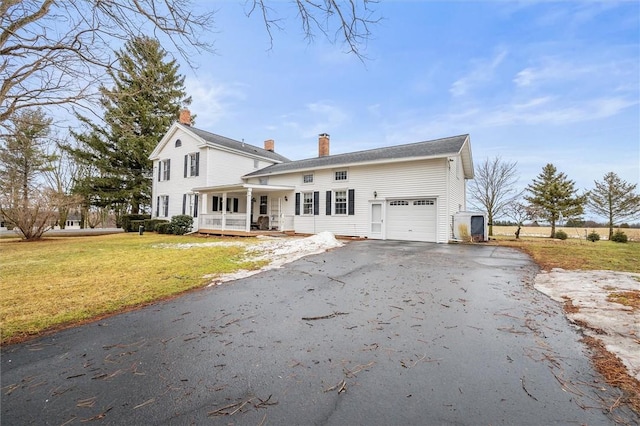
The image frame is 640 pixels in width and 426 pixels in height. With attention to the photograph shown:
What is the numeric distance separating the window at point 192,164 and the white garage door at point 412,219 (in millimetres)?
14140

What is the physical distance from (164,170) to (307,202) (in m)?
13.5

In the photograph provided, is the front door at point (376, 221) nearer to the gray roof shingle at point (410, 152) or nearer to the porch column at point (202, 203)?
the gray roof shingle at point (410, 152)

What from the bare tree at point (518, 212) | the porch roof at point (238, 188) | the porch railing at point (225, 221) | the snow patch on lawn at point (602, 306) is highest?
the porch roof at point (238, 188)

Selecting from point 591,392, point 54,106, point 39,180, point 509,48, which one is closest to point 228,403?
point 591,392

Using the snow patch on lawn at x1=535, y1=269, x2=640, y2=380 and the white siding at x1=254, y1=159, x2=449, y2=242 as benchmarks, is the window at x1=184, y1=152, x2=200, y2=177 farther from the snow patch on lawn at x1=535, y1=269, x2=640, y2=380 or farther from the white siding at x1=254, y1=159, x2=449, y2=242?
the snow patch on lawn at x1=535, y1=269, x2=640, y2=380

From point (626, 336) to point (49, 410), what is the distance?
5.55 meters

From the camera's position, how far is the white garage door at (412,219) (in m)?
13.5

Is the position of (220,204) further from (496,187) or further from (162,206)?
(496,187)

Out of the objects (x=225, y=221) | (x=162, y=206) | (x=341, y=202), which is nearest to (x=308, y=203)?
(x=341, y=202)

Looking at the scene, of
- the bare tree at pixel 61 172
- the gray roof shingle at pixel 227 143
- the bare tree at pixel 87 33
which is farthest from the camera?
the bare tree at pixel 61 172

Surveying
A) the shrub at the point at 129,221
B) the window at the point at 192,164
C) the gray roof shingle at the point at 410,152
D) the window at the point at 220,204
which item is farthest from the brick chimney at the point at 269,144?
the shrub at the point at 129,221

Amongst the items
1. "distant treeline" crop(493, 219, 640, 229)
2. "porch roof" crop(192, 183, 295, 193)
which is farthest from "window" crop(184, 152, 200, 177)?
"distant treeline" crop(493, 219, 640, 229)

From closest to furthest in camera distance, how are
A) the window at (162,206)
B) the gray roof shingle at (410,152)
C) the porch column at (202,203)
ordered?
the gray roof shingle at (410,152) < the porch column at (202,203) < the window at (162,206)

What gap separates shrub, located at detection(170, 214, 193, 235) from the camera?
61.0 ft
